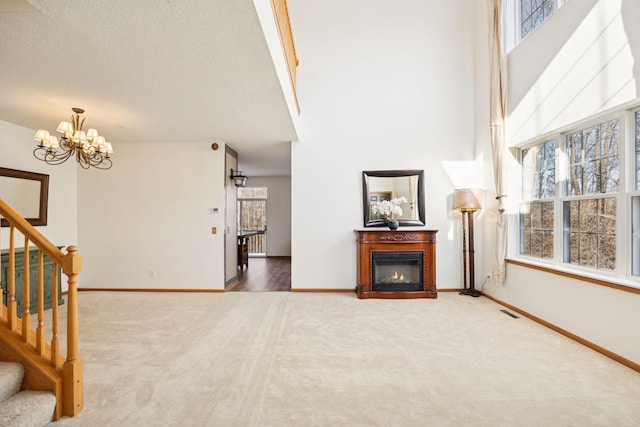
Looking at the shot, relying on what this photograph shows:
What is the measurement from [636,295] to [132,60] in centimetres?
441

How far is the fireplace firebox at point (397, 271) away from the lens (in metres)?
4.50

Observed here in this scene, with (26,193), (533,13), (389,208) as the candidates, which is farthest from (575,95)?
(26,193)

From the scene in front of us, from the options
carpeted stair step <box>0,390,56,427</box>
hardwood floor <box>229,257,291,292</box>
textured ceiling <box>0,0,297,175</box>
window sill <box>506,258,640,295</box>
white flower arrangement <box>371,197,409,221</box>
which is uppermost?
textured ceiling <box>0,0,297,175</box>

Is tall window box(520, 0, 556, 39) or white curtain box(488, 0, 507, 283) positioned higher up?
tall window box(520, 0, 556, 39)

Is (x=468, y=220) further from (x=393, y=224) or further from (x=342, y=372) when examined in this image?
(x=342, y=372)

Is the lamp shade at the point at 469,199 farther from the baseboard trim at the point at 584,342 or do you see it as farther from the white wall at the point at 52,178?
the white wall at the point at 52,178

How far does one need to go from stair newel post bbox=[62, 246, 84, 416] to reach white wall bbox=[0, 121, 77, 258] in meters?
3.24

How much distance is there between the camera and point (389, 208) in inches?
188

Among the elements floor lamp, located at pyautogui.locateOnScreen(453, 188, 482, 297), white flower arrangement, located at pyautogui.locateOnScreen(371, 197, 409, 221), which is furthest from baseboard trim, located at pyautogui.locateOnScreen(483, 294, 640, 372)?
white flower arrangement, located at pyautogui.locateOnScreen(371, 197, 409, 221)

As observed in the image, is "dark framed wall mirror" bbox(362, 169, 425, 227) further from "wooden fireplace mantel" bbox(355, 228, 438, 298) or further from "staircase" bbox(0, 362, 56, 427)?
"staircase" bbox(0, 362, 56, 427)

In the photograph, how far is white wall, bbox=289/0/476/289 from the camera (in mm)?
4891

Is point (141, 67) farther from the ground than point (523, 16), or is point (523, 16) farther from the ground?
point (523, 16)

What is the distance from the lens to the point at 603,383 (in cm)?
215

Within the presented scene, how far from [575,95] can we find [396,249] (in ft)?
8.81
